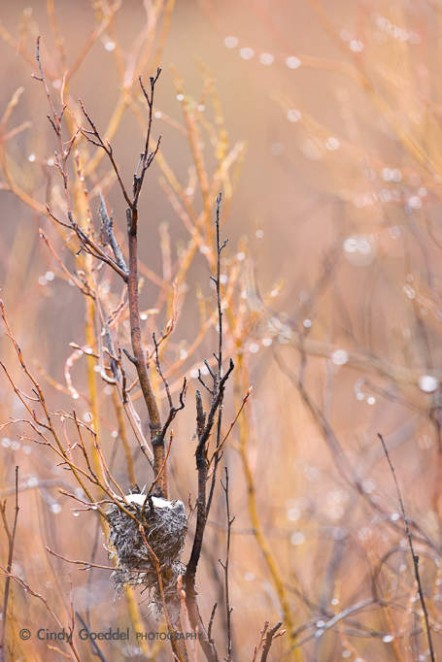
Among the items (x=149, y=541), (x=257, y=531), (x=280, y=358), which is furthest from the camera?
(x=280, y=358)

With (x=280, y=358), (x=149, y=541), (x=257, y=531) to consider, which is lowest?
(x=149, y=541)

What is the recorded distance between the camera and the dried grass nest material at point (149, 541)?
76.8 inches

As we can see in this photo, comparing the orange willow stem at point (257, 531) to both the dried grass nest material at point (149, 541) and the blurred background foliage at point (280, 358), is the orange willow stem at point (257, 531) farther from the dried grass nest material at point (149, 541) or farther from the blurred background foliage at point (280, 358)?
the dried grass nest material at point (149, 541)

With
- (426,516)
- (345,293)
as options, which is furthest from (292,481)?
(345,293)

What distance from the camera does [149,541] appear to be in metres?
1.96

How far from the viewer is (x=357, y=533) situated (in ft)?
14.6

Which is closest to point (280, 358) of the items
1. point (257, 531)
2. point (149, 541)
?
point (257, 531)

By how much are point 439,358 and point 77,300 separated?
17.5 feet

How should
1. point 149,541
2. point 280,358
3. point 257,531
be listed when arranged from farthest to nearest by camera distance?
point 280,358, point 257,531, point 149,541

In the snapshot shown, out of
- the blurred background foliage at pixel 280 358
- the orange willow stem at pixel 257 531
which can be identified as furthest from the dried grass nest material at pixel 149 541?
the orange willow stem at pixel 257 531

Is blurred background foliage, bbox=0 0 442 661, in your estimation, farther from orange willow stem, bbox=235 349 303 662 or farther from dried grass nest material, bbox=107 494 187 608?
dried grass nest material, bbox=107 494 187 608

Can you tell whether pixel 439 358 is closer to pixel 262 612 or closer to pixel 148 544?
pixel 262 612

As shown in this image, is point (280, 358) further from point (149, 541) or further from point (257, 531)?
point (149, 541)

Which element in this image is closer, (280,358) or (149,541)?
(149,541)
